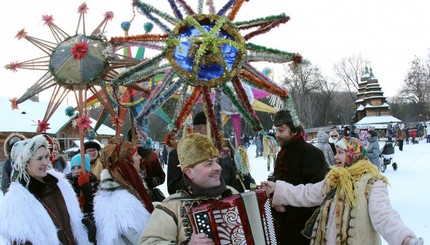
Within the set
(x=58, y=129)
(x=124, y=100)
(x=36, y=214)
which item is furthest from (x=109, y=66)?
(x=58, y=129)

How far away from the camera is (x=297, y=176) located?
3877 millimetres

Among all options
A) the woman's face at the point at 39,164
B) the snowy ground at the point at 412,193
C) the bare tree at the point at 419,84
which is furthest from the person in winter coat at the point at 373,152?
the bare tree at the point at 419,84

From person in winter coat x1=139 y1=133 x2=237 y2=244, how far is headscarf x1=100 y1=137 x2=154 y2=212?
95cm

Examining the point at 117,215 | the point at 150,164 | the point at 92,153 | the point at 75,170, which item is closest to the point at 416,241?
the point at 117,215

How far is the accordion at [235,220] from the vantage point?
88.7 inches

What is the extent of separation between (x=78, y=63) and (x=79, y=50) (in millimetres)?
191

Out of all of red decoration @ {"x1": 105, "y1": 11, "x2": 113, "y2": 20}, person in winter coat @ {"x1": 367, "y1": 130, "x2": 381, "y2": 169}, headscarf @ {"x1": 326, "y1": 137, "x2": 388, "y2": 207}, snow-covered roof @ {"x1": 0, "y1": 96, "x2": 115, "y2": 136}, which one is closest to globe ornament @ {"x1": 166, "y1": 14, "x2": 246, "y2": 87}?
headscarf @ {"x1": 326, "y1": 137, "x2": 388, "y2": 207}

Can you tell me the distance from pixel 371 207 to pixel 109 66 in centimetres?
389

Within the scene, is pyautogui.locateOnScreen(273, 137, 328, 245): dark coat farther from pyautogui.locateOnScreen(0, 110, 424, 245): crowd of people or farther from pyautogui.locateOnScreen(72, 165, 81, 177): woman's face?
pyautogui.locateOnScreen(72, 165, 81, 177): woman's face

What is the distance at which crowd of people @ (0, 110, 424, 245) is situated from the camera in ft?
8.59

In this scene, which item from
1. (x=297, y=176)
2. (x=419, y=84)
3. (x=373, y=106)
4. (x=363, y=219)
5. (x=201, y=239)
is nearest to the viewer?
(x=201, y=239)

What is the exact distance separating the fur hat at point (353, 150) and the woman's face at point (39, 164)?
2.63m

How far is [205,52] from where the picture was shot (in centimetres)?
376

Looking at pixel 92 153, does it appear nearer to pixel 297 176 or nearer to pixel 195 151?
pixel 297 176
